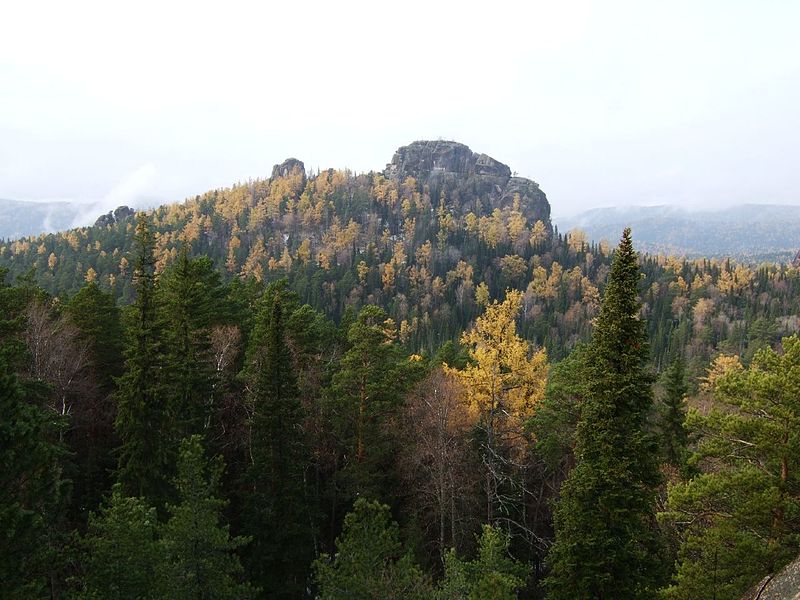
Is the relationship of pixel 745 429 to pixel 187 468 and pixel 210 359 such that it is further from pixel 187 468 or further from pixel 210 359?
pixel 210 359

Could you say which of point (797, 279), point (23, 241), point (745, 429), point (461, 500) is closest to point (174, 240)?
point (23, 241)

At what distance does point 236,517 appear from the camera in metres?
25.2

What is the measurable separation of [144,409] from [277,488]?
6279 mm

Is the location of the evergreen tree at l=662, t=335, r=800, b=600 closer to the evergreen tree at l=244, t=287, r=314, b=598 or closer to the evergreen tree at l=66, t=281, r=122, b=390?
the evergreen tree at l=244, t=287, r=314, b=598

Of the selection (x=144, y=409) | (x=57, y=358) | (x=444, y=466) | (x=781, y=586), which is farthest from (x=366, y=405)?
(x=781, y=586)

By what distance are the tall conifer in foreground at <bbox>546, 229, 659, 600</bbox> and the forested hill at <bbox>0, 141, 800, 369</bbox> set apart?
324 feet

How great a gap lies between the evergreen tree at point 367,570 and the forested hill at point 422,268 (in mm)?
99267

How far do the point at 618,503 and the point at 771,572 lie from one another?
347cm

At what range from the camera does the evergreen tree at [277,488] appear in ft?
68.3

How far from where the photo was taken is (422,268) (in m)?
153

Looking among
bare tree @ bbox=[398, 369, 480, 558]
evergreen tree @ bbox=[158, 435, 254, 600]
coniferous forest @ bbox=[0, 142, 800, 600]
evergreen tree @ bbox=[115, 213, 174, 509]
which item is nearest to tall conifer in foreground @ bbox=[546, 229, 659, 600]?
coniferous forest @ bbox=[0, 142, 800, 600]

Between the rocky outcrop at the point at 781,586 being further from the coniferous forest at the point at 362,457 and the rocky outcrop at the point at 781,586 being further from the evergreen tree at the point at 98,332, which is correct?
the evergreen tree at the point at 98,332

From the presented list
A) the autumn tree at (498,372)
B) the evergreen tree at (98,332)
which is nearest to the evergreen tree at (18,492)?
the autumn tree at (498,372)

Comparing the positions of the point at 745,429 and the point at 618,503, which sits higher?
the point at 745,429
